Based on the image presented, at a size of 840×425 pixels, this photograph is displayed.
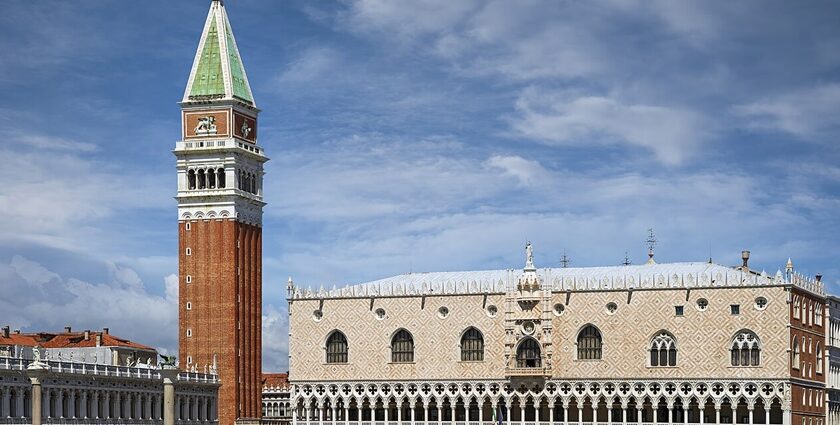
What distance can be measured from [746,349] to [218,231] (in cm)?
4650

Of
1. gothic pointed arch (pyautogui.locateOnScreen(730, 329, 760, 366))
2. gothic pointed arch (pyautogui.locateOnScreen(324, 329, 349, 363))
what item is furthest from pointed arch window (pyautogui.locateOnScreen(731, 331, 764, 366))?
gothic pointed arch (pyautogui.locateOnScreen(324, 329, 349, 363))

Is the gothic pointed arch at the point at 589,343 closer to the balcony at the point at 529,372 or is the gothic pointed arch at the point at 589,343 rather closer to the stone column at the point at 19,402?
the balcony at the point at 529,372

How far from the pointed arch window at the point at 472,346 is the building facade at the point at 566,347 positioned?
0.11 meters

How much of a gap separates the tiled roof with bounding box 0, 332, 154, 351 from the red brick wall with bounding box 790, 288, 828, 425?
60.4 meters

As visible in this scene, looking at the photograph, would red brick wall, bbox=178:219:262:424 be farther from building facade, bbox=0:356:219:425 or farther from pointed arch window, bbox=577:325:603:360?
pointed arch window, bbox=577:325:603:360

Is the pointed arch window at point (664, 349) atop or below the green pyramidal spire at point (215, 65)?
below

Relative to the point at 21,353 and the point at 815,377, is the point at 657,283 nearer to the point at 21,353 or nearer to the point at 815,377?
the point at 815,377

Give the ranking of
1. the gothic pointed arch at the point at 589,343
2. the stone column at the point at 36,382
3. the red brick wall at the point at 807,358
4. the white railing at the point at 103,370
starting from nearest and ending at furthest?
the stone column at the point at 36,382 → the white railing at the point at 103,370 → the red brick wall at the point at 807,358 → the gothic pointed arch at the point at 589,343

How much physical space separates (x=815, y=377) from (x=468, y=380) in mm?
26094

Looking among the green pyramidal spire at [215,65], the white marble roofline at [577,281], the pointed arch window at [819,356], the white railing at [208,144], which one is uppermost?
the green pyramidal spire at [215,65]

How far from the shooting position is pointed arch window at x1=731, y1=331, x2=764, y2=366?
364ft

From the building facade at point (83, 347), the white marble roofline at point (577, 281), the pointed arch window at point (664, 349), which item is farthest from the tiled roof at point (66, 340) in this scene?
the pointed arch window at point (664, 349)

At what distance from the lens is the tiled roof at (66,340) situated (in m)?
140

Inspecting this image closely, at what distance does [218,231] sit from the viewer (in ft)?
435
